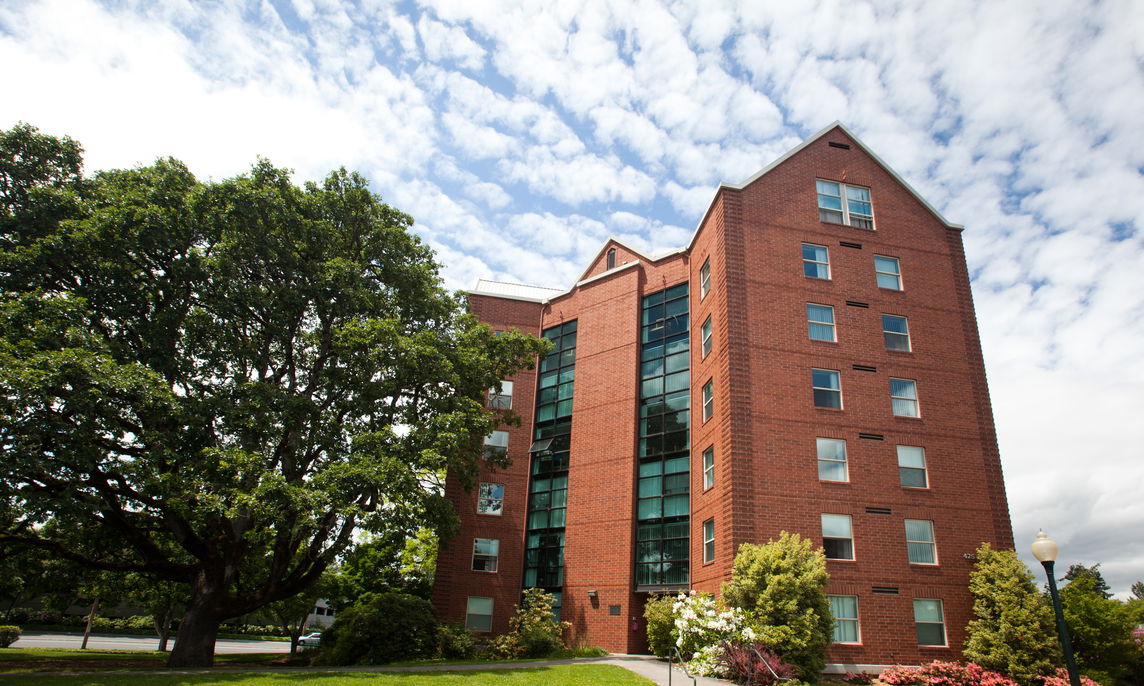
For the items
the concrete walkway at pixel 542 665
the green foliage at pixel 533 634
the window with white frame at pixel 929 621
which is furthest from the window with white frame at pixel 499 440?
the window with white frame at pixel 929 621

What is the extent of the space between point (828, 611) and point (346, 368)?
1732 cm

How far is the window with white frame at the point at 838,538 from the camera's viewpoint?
23.3 m

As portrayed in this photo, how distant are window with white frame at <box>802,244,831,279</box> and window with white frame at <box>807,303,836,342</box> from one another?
1.43 metres

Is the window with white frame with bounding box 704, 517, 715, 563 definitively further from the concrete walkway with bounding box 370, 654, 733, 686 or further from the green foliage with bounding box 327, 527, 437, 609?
the green foliage with bounding box 327, 527, 437, 609

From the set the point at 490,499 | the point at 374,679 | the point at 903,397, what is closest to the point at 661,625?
the point at 374,679

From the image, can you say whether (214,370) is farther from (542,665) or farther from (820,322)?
(820,322)

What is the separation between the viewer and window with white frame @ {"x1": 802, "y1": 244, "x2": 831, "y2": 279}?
91.7ft

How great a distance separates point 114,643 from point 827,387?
4692cm

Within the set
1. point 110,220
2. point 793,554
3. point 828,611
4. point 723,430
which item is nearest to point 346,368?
point 110,220

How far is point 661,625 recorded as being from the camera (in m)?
24.8

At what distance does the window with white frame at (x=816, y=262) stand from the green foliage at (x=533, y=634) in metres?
17.6

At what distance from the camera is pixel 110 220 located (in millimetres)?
20484

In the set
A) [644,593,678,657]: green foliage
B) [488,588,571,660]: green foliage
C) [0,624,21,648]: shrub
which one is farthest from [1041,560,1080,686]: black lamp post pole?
[0,624,21,648]: shrub

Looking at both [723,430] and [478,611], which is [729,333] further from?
[478,611]
